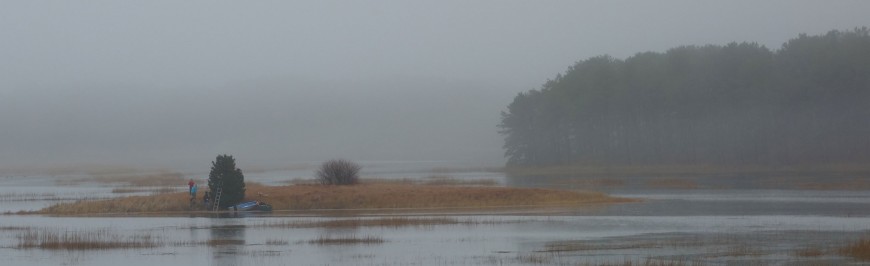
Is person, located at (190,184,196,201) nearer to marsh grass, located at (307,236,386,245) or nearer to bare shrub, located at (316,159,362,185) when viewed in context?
bare shrub, located at (316,159,362,185)

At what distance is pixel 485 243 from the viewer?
1318 inches

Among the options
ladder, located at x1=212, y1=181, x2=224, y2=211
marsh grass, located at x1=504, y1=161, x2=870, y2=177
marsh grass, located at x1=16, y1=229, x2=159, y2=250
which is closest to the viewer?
marsh grass, located at x1=16, y1=229, x2=159, y2=250

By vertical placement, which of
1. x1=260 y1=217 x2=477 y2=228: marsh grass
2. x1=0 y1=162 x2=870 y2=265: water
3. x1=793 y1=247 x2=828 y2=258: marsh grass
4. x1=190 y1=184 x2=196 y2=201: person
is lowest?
x1=793 y1=247 x2=828 y2=258: marsh grass

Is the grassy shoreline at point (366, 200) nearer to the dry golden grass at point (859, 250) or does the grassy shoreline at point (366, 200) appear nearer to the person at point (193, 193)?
the person at point (193, 193)

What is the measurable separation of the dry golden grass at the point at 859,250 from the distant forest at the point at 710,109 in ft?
265

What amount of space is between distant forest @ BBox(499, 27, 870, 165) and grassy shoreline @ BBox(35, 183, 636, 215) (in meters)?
58.7

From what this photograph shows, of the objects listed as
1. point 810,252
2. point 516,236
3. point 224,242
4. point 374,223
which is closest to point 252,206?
point 374,223

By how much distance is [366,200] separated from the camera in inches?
2234

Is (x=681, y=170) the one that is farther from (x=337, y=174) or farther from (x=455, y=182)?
(x=337, y=174)

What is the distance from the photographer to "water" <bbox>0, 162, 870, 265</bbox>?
29.3m

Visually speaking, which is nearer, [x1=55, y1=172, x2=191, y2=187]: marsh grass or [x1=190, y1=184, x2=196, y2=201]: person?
[x1=190, y1=184, x2=196, y2=201]: person

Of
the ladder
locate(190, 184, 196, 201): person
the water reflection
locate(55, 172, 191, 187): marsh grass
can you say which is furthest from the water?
locate(55, 172, 191, 187): marsh grass

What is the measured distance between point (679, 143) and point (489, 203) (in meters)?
70.4

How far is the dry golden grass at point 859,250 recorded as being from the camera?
27.4 metres
